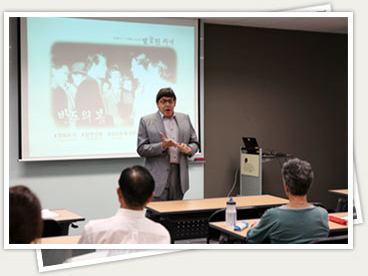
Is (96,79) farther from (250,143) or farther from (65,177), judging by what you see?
(250,143)

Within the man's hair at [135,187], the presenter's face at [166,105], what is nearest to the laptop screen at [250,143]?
the presenter's face at [166,105]

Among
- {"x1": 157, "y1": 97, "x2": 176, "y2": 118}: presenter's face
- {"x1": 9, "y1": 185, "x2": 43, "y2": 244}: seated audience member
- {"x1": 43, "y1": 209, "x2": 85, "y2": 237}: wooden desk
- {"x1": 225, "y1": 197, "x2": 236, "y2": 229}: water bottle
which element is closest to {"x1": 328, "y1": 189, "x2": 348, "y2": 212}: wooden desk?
{"x1": 157, "y1": 97, "x2": 176, "y2": 118}: presenter's face

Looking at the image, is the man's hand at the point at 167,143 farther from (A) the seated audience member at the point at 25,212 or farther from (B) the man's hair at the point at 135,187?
(A) the seated audience member at the point at 25,212

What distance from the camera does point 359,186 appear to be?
9.52ft

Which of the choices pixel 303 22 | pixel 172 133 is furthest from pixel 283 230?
pixel 303 22

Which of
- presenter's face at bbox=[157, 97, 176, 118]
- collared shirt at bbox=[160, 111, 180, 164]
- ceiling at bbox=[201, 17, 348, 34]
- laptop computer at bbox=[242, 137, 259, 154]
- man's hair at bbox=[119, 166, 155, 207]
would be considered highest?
ceiling at bbox=[201, 17, 348, 34]

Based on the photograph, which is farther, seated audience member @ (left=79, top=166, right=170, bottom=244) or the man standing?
the man standing

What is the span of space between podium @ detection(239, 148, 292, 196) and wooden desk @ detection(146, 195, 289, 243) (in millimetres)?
2226

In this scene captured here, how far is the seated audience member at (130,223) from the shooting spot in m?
2.54

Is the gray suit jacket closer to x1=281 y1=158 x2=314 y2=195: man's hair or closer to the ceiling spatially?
x1=281 y1=158 x2=314 y2=195: man's hair

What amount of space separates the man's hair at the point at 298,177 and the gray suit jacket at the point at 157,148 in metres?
1.43

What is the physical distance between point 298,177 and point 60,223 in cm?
169

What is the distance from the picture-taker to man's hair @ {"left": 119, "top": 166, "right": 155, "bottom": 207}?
2588 mm

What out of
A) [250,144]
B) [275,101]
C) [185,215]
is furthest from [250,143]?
[185,215]
